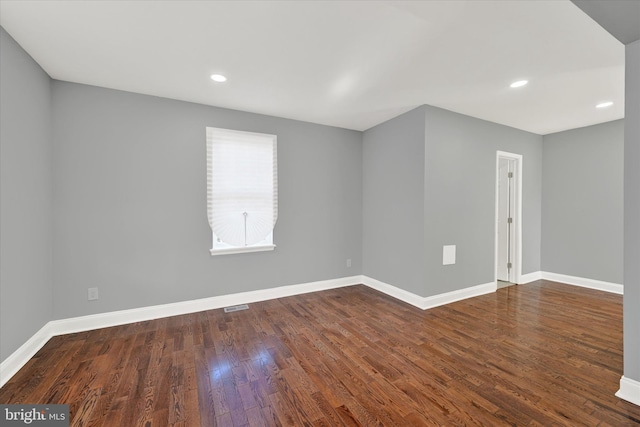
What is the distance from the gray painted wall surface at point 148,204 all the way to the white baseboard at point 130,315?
0.08 metres

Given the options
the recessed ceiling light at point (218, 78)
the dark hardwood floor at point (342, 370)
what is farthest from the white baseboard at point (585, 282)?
the recessed ceiling light at point (218, 78)

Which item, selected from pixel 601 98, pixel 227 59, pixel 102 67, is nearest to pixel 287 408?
pixel 227 59

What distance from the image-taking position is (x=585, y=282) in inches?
170

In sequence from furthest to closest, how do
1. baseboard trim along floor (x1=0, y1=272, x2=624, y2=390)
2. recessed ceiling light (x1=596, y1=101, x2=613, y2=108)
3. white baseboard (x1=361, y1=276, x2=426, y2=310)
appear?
white baseboard (x1=361, y1=276, x2=426, y2=310), recessed ceiling light (x1=596, y1=101, x2=613, y2=108), baseboard trim along floor (x1=0, y1=272, x2=624, y2=390)

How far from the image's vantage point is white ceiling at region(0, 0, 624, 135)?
1764mm

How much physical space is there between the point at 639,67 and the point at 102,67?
425 cm

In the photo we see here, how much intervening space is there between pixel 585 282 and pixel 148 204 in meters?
6.68

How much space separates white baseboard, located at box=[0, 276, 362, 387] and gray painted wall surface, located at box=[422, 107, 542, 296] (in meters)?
1.74

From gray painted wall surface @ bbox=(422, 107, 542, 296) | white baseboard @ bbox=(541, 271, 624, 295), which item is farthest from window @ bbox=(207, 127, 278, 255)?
white baseboard @ bbox=(541, 271, 624, 295)

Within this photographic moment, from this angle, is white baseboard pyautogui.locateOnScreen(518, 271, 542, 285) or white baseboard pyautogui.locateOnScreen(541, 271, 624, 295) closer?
white baseboard pyautogui.locateOnScreen(541, 271, 624, 295)

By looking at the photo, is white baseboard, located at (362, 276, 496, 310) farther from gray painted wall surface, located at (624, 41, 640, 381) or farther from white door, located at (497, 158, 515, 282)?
gray painted wall surface, located at (624, 41, 640, 381)

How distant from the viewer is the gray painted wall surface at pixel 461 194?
3.43 metres

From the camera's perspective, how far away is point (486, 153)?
13.0 ft

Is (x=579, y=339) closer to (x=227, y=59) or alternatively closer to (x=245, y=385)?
(x=245, y=385)
